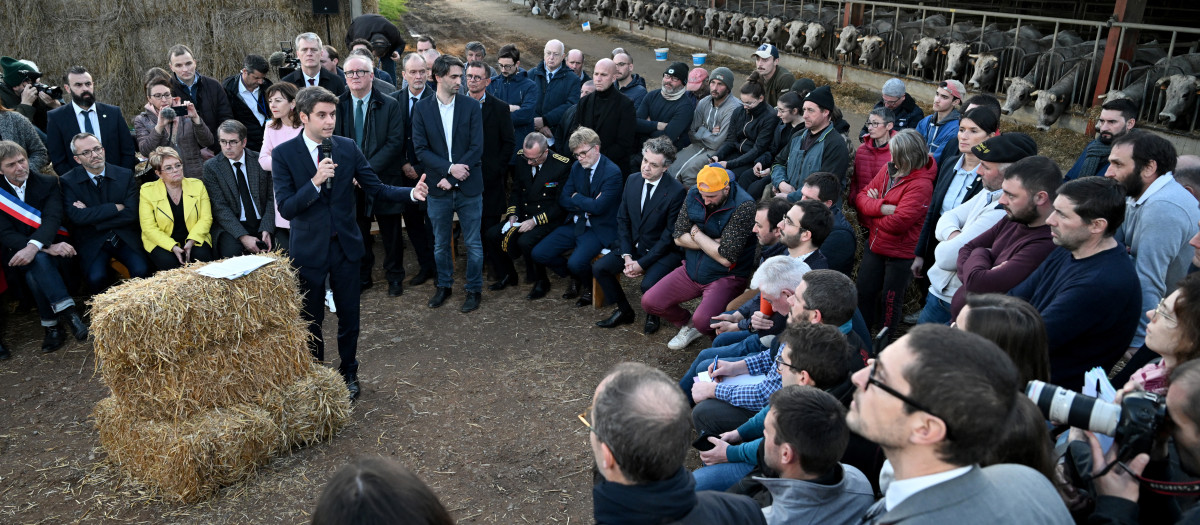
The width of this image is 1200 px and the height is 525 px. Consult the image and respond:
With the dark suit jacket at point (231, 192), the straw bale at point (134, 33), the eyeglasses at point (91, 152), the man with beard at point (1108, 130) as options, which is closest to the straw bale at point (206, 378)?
the dark suit jacket at point (231, 192)

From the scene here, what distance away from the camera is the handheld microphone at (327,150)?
15.9 feet

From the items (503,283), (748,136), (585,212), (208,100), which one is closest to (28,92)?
(208,100)

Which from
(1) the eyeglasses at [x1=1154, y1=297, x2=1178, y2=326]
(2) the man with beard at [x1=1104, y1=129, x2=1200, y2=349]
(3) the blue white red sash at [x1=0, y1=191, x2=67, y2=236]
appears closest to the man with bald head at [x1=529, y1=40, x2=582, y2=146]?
(3) the blue white red sash at [x1=0, y1=191, x2=67, y2=236]

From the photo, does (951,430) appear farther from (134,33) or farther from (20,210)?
(134,33)

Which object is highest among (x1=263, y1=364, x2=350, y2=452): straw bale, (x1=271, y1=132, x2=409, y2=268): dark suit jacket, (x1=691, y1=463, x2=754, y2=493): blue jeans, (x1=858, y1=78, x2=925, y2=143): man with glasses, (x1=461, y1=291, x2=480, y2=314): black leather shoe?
(x1=858, y1=78, x2=925, y2=143): man with glasses

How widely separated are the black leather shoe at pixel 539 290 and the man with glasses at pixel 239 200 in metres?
2.19

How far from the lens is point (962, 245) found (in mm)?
4555

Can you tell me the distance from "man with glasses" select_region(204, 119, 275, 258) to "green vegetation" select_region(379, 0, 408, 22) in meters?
15.9

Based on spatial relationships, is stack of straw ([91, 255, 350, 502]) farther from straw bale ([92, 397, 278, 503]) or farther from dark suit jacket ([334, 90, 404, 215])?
dark suit jacket ([334, 90, 404, 215])

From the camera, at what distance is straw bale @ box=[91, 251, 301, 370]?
398 cm

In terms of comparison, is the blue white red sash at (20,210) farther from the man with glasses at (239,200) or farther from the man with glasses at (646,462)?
the man with glasses at (646,462)

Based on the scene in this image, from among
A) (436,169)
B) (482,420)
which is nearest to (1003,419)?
(482,420)

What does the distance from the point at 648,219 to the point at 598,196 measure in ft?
2.12

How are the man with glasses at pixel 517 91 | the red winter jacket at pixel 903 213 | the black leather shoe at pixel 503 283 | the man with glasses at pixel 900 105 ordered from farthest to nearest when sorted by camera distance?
the man with glasses at pixel 517 91 < the black leather shoe at pixel 503 283 < the man with glasses at pixel 900 105 < the red winter jacket at pixel 903 213
